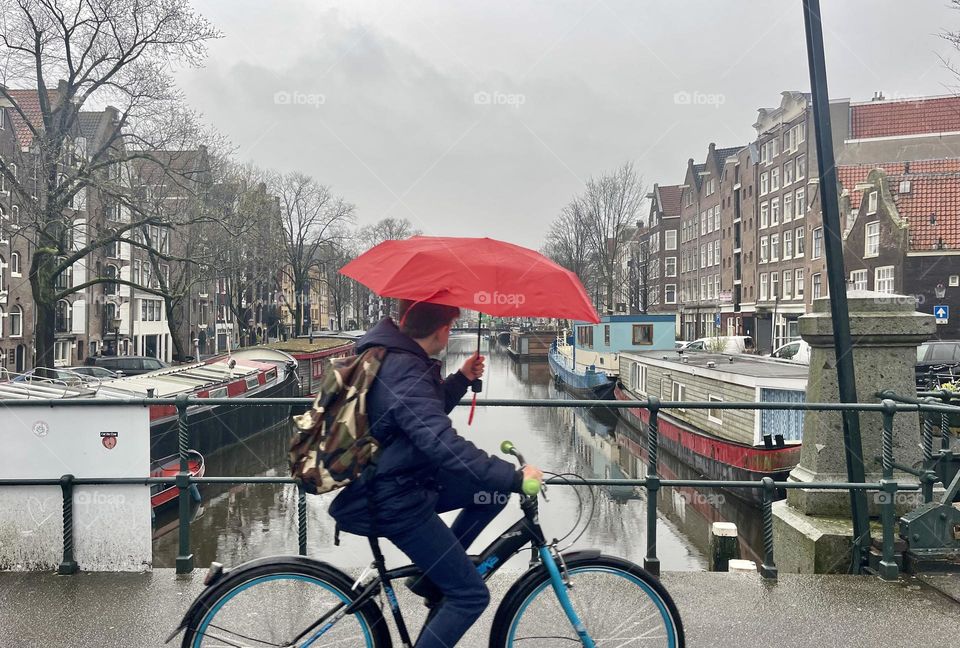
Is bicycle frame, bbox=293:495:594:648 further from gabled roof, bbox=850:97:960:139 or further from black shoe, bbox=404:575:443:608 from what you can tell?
gabled roof, bbox=850:97:960:139

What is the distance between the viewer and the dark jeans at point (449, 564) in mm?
2699

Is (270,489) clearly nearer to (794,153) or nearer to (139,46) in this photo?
(139,46)

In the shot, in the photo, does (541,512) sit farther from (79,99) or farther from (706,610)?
(79,99)

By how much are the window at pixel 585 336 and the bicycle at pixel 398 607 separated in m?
37.1

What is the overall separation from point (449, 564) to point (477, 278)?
995 millimetres

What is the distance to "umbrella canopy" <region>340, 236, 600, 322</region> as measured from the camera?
260cm

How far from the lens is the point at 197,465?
17.0 m

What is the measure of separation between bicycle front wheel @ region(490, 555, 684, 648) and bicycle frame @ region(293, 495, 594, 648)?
0.04 metres

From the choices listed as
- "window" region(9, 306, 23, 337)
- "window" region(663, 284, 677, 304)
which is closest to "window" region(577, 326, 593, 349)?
"window" region(9, 306, 23, 337)

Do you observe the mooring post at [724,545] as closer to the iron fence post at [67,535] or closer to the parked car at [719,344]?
the iron fence post at [67,535]

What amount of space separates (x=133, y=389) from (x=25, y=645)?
1649 cm

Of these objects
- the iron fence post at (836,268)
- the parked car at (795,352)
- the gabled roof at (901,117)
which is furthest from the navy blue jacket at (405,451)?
the gabled roof at (901,117)

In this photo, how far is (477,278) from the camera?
2.67 metres

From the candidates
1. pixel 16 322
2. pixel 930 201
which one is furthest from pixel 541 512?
pixel 16 322
